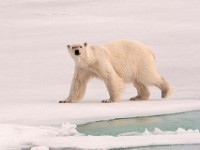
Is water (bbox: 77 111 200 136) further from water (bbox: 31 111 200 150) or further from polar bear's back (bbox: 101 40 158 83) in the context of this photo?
polar bear's back (bbox: 101 40 158 83)

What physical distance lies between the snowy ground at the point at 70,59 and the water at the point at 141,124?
0.49ft

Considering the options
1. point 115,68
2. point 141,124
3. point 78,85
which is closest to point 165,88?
point 115,68

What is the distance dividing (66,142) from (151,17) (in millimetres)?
11368

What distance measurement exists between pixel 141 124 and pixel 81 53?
1.47 meters

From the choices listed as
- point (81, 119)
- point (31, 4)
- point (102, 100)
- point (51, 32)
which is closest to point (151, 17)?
point (51, 32)

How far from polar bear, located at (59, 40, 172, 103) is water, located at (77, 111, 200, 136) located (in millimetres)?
1072

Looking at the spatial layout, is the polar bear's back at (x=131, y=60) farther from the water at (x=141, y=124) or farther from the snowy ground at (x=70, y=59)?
the water at (x=141, y=124)

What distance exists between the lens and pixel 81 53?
7047 millimetres

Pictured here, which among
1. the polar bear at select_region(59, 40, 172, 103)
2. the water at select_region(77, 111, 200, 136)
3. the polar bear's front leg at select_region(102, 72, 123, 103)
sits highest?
the polar bear at select_region(59, 40, 172, 103)

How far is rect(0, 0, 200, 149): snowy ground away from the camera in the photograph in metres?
5.98

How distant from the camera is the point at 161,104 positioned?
6859 mm

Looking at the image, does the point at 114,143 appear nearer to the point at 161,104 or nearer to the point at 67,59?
the point at 161,104

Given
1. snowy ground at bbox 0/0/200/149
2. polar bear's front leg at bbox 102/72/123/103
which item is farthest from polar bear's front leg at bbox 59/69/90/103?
polar bear's front leg at bbox 102/72/123/103

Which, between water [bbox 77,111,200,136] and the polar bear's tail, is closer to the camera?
water [bbox 77,111,200,136]
